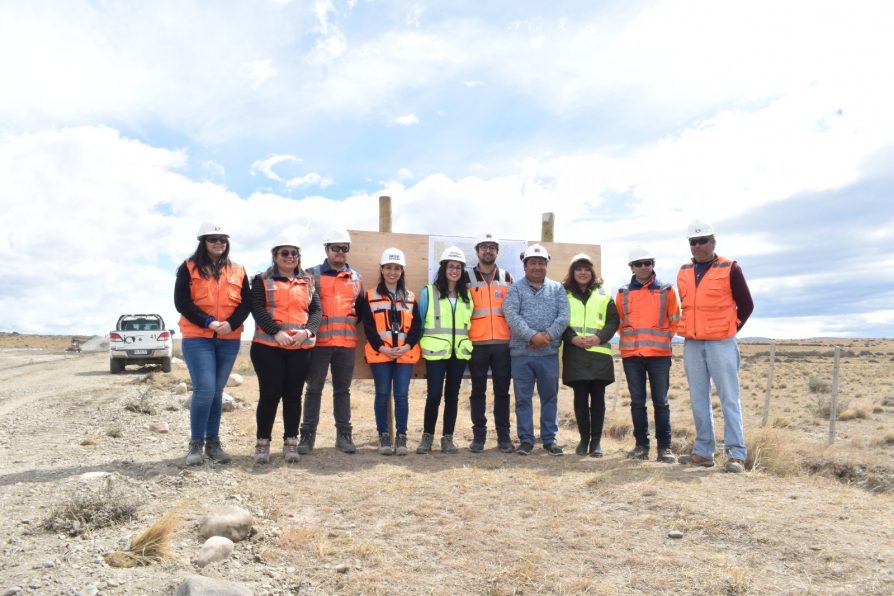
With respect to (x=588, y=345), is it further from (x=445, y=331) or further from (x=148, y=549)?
(x=148, y=549)

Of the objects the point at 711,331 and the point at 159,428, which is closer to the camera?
the point at 711,331

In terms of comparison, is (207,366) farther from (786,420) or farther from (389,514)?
(786,420)

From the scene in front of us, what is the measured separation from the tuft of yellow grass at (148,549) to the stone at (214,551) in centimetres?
18

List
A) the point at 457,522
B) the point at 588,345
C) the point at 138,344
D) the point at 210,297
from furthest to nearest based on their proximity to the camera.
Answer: the point at 138,344 → the point at 588,345 → the point at 210,297 → the point at 457,522

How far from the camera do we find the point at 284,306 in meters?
6.11

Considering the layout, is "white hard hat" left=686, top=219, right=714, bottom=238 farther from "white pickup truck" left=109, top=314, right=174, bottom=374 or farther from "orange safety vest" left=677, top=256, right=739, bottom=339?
"white pickup truck" left=109, top=314, right=174, bottom=374

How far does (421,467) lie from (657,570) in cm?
303

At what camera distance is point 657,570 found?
384cm

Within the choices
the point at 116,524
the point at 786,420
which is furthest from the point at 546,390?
the point at 786,420

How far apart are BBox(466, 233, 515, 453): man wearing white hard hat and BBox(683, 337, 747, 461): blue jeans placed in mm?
2008

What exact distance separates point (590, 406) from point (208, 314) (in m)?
4.38

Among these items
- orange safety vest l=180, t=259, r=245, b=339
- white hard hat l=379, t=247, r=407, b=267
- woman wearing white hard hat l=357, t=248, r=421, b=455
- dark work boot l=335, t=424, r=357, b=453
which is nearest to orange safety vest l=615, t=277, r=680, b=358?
woman wearing white hard hat l=357, t=248, r=421, b=455

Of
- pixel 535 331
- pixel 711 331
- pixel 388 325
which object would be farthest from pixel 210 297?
pixel 711 331

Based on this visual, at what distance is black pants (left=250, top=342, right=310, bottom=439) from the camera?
6.11m
